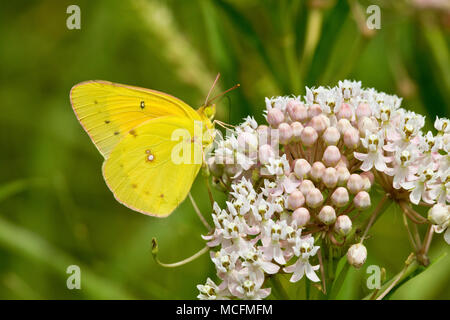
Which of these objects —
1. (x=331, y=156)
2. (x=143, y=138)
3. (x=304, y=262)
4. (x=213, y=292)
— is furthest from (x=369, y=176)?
(x=143, y=138)

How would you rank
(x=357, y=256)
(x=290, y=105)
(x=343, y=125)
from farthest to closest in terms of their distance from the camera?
(x=290, y=105) < (x=343, y=125) < (x=357, y=256)

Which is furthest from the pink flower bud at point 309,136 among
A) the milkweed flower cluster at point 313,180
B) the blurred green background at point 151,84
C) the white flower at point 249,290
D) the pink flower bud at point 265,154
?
the white flower at point 249,290

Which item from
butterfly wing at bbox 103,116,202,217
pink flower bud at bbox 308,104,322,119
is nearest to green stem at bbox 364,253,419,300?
pink flower bud at bbox 308,104,322,119

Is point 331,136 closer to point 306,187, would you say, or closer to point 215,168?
point 306,187

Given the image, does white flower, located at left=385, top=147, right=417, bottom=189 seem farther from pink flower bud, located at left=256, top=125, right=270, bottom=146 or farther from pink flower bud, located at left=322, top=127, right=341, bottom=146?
pink flower bud, located at left=256, top=125, right=270, bottom=146

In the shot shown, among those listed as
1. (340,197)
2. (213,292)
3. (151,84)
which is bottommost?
(213,292)

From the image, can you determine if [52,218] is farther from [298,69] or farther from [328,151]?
[328,151]

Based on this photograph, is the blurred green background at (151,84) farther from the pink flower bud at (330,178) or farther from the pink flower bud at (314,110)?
the pink flower bud at (314,110)
